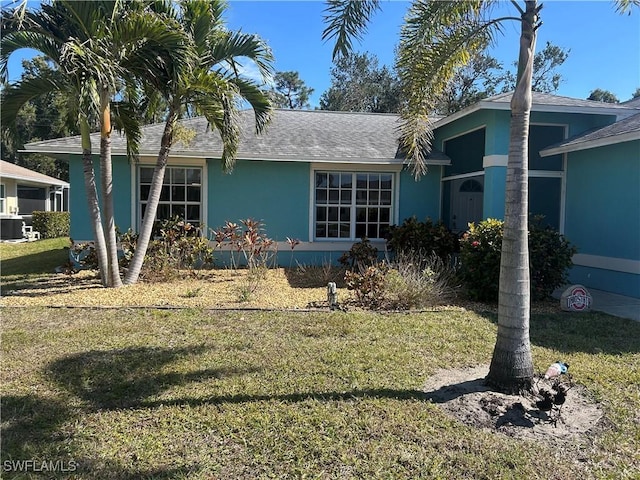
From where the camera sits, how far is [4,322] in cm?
655

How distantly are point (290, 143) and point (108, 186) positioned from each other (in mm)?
5479

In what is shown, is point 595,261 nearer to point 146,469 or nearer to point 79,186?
point 146,469

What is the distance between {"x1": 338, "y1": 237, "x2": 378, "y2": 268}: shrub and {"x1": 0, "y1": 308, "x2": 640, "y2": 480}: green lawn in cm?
439

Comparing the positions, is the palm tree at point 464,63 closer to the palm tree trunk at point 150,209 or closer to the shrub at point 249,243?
the shrub at point 249,243

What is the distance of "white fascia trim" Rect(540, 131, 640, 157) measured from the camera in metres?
8.32

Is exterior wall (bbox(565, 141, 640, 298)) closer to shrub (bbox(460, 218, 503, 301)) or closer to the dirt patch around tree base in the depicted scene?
shrub (bbox(460, 218, 503, 301))

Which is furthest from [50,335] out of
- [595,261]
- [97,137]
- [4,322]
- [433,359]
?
[595,261]

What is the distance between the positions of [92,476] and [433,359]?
12.1ft

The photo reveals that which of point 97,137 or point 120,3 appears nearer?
point 120,3

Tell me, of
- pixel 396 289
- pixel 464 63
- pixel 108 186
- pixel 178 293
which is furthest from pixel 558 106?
pixel 108 186

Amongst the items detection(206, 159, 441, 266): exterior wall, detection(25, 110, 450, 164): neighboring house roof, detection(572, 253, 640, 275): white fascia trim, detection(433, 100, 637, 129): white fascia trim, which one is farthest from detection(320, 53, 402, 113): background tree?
detection(572, 253, 640, 275): white fascia trim

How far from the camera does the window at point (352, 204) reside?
12.6 m

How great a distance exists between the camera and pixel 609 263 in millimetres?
9391

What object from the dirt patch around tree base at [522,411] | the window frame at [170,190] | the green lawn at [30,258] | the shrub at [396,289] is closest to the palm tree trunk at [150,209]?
the window frame at [170,190]
